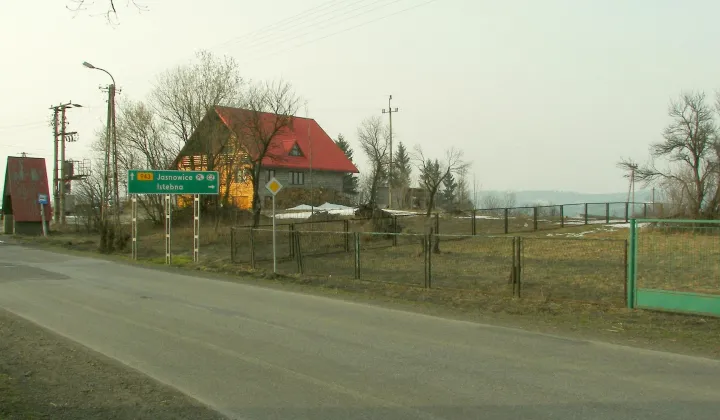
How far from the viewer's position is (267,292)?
15781 mm

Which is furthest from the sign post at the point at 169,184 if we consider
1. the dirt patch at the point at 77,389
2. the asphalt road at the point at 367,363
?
the dirt patch at the point at 77,389

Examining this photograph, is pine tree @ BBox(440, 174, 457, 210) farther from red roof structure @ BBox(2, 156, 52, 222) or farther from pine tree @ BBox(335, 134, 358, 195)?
red roof structure @ BBox(2, 156, 52, 222)

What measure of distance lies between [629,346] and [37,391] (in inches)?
312

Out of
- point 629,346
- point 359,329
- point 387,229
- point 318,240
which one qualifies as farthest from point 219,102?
point 629,346

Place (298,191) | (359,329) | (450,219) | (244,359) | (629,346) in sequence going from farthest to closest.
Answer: (298,191) < (450,219) < (359,329) < (629,346) < (244,359)

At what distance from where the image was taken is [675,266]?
1151cm

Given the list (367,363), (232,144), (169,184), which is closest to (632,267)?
(367,363)

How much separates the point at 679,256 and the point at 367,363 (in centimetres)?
693

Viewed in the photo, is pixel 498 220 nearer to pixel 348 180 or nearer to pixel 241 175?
pixel 241 175

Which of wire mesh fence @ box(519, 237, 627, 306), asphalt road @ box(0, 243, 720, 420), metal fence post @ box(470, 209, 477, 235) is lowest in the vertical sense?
asphalt road @ box(0, 243, 720, 420)

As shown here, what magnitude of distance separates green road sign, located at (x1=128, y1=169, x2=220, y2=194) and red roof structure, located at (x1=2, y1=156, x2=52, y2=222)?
101ft

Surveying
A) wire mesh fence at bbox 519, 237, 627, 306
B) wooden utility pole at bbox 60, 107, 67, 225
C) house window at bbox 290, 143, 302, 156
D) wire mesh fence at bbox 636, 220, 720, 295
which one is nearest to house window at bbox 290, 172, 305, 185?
house window at bbox 290, 143, 302, 156

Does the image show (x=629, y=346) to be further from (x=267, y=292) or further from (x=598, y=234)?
(x=598, y=234)

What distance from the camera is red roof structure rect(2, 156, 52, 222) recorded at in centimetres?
5275
